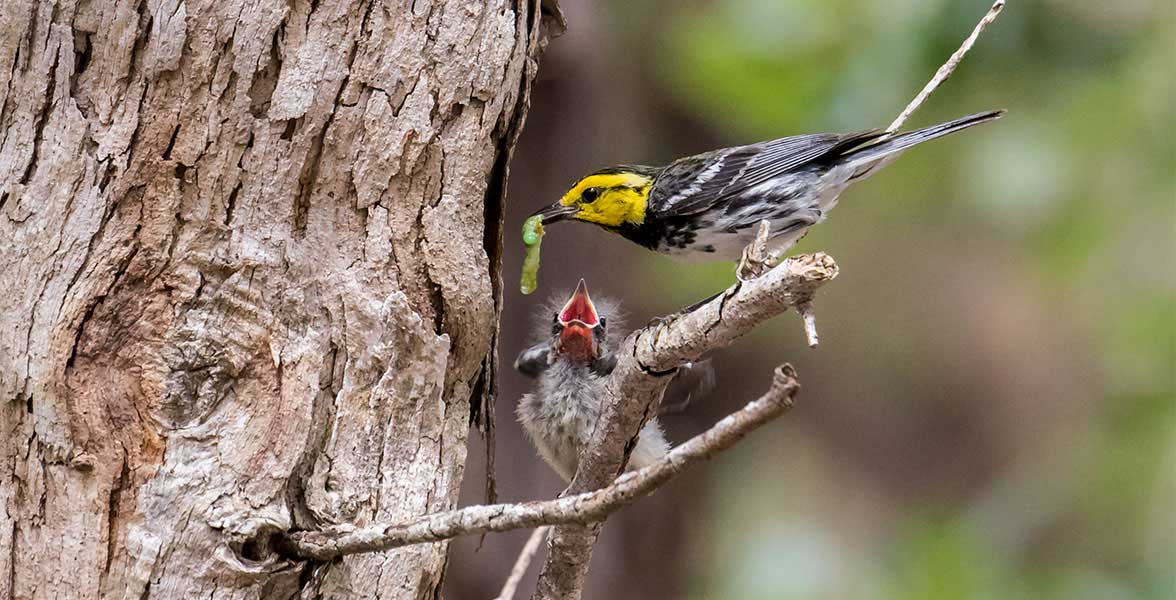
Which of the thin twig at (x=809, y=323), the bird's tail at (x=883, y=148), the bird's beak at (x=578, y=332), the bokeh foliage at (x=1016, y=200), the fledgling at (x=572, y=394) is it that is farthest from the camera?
the bokeh foliage at (x=1016, y=200)

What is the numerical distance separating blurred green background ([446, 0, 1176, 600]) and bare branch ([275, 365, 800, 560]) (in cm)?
335

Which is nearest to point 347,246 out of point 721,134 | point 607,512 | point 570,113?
point 607,512

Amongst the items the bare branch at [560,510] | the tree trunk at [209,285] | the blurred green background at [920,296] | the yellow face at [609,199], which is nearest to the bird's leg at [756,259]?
the bare branch at [560,510]

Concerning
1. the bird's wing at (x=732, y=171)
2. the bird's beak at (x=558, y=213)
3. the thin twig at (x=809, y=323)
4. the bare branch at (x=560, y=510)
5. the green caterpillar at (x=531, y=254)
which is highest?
the bird's wing at (x=732, y=171)

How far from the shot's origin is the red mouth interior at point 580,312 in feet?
15.2

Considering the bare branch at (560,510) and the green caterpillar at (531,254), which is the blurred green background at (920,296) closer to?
the green caterpillar at (531,254)

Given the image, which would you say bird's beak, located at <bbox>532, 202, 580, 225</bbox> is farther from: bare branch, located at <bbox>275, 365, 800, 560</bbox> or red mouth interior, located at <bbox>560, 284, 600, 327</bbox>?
bare branch, located at <bbox>275, 365, 800, 560</bbox>

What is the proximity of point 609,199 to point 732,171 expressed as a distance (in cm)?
45

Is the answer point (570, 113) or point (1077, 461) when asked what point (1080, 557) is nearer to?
point (1077, 461)

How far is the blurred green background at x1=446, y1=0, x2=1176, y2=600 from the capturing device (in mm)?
5512

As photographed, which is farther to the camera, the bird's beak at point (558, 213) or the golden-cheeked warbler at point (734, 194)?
the bird's beak at point (558, 213)

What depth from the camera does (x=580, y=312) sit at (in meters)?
4.62

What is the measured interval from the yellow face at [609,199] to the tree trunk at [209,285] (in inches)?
72.4

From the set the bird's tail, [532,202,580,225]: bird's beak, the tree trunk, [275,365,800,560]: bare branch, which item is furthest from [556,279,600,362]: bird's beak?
[275,365,800,560]: bare branch
